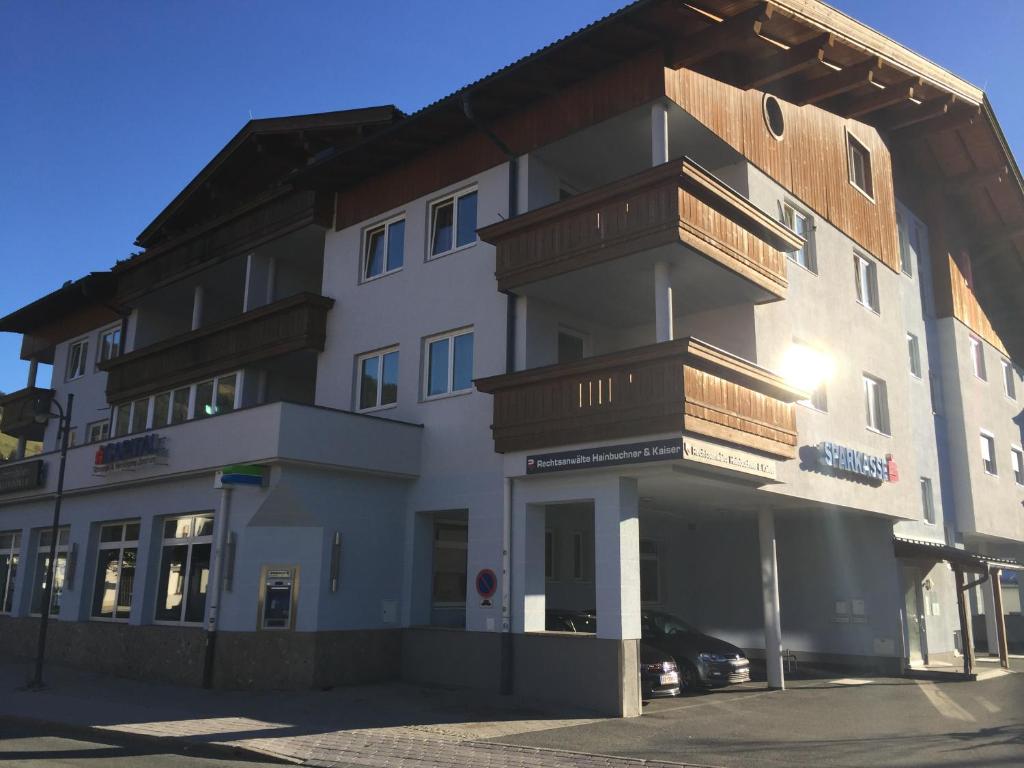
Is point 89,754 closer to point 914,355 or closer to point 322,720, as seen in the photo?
point 322,720

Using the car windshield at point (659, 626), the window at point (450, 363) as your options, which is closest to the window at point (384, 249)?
the window at point (450, 363)

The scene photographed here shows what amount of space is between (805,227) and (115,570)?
1758 cm

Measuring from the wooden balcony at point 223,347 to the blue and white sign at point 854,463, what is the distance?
11482 mm

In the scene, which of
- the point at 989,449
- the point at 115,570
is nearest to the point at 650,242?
the point at 115,570

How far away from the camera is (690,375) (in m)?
13.6

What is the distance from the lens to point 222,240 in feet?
78.5

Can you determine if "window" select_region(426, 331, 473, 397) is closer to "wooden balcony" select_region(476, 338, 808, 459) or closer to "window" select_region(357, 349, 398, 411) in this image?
"window" select_region(357, 349, 398, 411)

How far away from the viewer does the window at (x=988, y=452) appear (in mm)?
28250

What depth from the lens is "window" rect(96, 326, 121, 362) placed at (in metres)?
29.5

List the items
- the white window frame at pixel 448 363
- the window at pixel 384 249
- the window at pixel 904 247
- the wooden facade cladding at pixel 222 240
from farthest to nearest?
the window at pixel 904 247 < the wooden facade cladding at pixel 222 240 < the window at pixel 384 249 < the white window frame at pixel 448 363

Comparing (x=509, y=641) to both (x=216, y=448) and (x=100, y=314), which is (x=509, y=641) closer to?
(x=216, y=448)

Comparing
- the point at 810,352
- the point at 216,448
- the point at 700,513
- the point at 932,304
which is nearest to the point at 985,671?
the point at 700,513

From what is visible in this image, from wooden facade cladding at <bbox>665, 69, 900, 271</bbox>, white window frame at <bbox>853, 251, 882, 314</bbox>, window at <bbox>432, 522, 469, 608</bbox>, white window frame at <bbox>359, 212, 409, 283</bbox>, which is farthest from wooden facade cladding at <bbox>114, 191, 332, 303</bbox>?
white window frame at <bbox>853, 251, 882, 314</bbox>

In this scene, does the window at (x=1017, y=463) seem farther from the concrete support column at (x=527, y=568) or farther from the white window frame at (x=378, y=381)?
the white window frame at (x=378, y=381)
